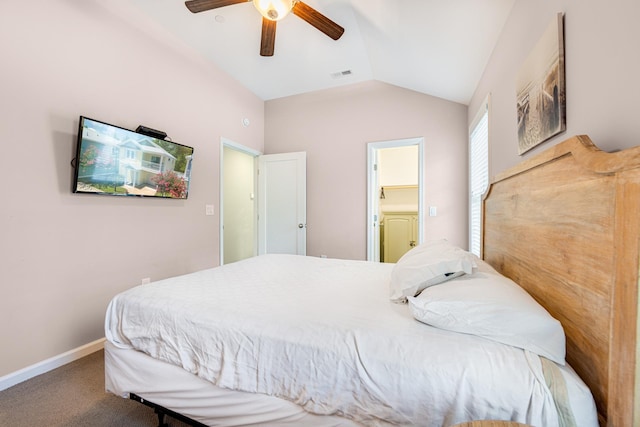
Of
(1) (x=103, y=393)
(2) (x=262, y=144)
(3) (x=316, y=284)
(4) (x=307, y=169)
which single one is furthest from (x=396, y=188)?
(1) (x=103, y=393)

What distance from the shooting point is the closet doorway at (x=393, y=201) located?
375 cm

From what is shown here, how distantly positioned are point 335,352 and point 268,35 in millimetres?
2453

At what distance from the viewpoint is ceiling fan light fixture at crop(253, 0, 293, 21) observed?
6.31 feet

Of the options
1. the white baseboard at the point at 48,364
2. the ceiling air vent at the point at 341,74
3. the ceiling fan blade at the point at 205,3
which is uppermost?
the ceiling air vent at the point at 341,74

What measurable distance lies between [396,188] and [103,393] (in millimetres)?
4528

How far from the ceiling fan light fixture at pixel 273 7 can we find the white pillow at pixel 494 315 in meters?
2.15

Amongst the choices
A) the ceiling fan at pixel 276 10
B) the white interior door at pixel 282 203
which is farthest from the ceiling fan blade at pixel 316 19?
the white interior door at pixel 282 203

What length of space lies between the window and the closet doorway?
3.22ft

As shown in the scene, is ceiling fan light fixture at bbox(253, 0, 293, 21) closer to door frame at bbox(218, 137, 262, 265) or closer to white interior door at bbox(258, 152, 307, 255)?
door frame at bbox(218, 137, 262, 265)

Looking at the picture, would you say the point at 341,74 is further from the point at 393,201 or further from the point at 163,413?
the point at 163,413

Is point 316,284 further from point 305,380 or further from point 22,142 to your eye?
point 22,142

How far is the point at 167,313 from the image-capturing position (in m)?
1.28

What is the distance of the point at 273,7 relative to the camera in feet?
6.38

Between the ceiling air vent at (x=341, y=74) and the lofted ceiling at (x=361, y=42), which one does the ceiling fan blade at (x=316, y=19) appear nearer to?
the lofted ceiling at (x=361, y=42)
